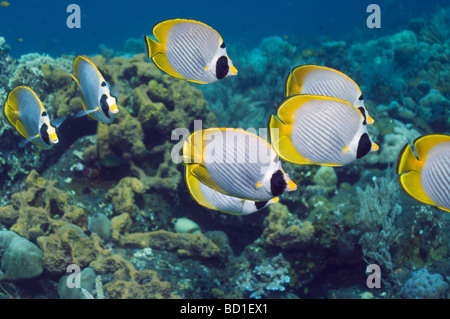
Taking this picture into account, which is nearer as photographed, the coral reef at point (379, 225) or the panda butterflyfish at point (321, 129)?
the panda butterflyfish at point (321, 129)

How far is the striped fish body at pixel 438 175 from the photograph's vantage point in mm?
1546

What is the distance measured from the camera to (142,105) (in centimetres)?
445

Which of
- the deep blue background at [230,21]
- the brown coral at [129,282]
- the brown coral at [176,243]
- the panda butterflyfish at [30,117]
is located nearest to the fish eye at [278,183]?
the panda butterflyfish at [30,117]

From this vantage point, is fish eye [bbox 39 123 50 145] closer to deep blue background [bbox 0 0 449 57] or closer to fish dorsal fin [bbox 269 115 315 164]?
fish dorsal fin [bbox 269 115 315 164]

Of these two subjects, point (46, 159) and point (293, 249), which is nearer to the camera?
point (293, 249)

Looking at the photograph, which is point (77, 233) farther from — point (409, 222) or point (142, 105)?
point (409, 222)

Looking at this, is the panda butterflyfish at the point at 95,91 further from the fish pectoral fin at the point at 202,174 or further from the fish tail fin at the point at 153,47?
the fish pectoral fin at the point at 202,174

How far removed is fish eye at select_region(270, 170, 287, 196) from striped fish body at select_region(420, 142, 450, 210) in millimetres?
791

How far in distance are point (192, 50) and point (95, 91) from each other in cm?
79

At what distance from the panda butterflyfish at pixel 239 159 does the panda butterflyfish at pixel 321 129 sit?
0.98 feet

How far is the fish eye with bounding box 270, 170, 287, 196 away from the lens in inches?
55.1

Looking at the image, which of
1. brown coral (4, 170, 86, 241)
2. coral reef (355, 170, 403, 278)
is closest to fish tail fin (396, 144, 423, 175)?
coral reef (355, 170, 403, 278)
